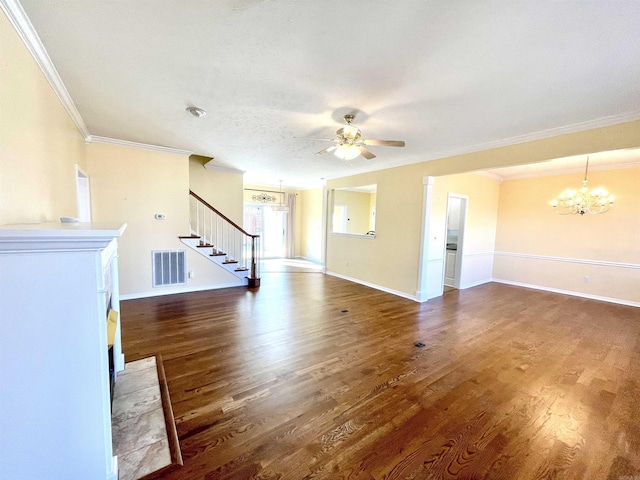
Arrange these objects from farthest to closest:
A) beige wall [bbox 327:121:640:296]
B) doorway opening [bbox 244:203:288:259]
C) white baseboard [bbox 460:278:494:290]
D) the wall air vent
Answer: doorway opening [bbox 244:203:288:259]
white baseboard [bbox 460:278:494:290]
the wall air vent
beige wall [bbox 327:121:640:296]

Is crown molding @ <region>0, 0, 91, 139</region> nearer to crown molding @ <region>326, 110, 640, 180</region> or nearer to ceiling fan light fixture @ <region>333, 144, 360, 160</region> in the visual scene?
ceiling fan light fixture @ <region>333, 144, 360, 160</region>

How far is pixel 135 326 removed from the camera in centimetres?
327

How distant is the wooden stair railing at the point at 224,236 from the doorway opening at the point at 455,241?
4251 millimetres

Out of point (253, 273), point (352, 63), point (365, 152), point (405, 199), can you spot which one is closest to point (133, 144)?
point (253, 273)

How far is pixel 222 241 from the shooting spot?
18.6 ft

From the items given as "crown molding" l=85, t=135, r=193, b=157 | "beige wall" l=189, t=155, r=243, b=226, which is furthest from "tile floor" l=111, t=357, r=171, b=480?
"beige wall" l=189, t=155, r=243, b=226

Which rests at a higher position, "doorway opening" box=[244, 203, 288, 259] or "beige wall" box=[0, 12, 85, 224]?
"beige wall" box=[0, 12, 85, 224]

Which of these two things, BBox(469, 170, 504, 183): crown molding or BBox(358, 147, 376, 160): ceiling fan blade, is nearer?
BBox(358, 147, 376, 160): ceiling fan blade

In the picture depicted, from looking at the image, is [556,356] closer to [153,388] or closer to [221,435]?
[221,435]

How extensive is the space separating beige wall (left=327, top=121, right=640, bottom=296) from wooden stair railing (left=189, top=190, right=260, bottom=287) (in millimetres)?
2233

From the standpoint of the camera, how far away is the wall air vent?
4.57 metres

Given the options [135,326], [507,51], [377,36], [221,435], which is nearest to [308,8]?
[377,36]

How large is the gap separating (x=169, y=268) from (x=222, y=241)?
126cm

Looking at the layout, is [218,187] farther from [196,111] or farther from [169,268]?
[196,111]
